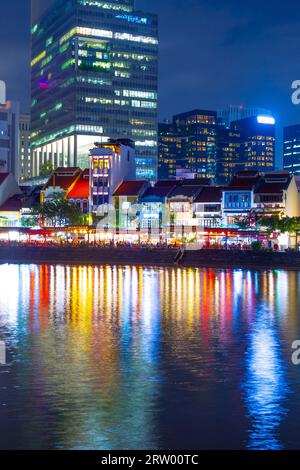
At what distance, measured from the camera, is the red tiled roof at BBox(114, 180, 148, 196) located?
120 meters

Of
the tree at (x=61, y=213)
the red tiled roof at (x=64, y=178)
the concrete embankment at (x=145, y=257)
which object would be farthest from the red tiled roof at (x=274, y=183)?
the red tiled roof at (x=64, y=178)

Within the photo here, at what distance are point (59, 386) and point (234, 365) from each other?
7392mm

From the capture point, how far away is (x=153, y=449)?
18.8m

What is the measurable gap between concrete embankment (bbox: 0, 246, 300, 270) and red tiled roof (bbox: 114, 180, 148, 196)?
2130cm

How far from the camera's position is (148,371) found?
92.2 feet

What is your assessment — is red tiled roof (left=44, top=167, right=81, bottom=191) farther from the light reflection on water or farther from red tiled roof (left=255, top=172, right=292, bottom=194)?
the light reflection on water

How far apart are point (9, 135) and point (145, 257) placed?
103m

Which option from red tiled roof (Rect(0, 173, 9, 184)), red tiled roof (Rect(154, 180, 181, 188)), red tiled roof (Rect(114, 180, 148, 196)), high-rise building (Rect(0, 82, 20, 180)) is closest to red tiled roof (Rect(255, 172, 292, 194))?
red tiled roof (Rect(154, 180, 181, 188))

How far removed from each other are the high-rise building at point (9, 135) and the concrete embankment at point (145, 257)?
79.1m

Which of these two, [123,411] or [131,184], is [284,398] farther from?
[131,184]

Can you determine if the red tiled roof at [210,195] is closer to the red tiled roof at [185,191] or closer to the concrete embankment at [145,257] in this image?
the red tiled roof at [185,191]

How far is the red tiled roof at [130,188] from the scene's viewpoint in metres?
120

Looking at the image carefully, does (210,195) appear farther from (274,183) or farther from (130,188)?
(130,188)

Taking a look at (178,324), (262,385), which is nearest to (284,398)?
(262,385)
